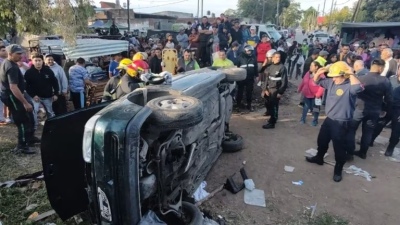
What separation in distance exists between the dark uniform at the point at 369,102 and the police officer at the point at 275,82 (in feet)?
5.16

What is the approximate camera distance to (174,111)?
2.33m

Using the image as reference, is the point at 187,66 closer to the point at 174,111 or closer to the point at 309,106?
the point at 309,106

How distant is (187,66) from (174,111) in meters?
5.33

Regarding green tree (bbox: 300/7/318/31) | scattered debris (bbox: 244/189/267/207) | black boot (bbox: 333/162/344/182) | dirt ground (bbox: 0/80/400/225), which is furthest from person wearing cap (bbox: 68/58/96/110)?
green tree (bbox: 300/7/318/31)

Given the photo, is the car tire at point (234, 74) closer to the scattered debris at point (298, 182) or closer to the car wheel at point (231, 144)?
the car wheel at point (231, 144)

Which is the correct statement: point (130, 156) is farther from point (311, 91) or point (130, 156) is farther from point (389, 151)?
point (311, 91)

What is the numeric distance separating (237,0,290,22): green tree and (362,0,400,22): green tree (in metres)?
23.9

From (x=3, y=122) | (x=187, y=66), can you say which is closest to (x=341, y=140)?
(x=187, y=66)

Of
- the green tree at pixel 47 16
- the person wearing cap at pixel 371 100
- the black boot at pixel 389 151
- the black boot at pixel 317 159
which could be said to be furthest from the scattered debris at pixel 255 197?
the green tree at pixel 47 16

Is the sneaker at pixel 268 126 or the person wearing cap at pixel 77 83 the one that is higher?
the person wearing cap at pixel 77 83

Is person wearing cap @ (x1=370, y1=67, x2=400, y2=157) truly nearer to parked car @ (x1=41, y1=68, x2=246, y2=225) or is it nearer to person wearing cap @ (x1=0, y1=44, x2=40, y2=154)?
parked car @ (x1=41, y1=68, x2=246, y2=225)

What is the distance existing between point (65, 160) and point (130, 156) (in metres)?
0.91

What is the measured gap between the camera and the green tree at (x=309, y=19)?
66562 millimetres

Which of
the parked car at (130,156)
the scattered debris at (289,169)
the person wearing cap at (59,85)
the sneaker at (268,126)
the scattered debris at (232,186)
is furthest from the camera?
the sneaker at (268,126)
